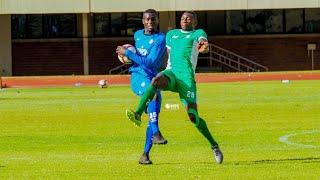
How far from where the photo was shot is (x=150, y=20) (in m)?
14.6

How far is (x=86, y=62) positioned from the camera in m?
53.1

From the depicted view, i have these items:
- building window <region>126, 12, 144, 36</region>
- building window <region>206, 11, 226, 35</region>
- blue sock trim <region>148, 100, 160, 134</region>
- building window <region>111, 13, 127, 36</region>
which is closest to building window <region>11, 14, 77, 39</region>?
building window <region>111, 13, 127, 36</region>

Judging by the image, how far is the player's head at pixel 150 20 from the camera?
47.3ft

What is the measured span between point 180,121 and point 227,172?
10.00 metres

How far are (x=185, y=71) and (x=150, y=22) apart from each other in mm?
1104

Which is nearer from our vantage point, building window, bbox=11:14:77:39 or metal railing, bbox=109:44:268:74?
metal railing, bbox=109:44:268:74

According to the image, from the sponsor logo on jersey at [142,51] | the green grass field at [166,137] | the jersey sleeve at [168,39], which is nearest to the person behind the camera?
the green grass field at [166,137]

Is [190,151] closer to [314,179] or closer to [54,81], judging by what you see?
[314,179]

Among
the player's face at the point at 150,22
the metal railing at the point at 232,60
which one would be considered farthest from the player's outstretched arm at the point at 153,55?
the metal railing at the point at 232,60

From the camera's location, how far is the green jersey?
14.0 metres

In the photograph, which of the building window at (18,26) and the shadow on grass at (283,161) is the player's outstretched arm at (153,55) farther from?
the building window at (18,26)

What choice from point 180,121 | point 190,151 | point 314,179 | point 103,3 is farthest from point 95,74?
point 314,179

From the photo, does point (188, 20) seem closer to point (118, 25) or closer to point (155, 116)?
point (155, 116)

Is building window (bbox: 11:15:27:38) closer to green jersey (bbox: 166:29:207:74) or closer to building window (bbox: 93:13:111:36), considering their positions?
building window (bbox: 93:13:111:36)
